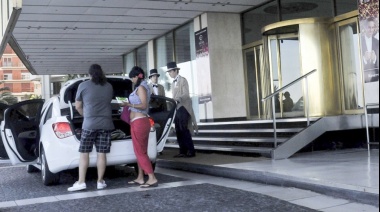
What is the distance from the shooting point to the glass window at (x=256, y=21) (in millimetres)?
12977

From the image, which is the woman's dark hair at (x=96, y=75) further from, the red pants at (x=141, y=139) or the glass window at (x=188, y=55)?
the glass window at (x=188, y=55)

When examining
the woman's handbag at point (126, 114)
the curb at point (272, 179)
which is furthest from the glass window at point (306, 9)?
the woman's handbag at point (126, 114)

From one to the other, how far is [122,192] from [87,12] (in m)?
8.53

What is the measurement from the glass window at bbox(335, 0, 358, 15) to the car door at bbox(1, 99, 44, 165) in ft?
23.9

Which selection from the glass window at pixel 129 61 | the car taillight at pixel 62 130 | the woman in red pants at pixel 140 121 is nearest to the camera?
the woman in red pants at pixel 140 121

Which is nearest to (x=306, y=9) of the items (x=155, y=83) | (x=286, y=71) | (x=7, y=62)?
(x=286, y=71)

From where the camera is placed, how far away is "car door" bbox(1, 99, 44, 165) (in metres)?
7.00

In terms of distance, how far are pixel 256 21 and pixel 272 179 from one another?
8524 millimetres

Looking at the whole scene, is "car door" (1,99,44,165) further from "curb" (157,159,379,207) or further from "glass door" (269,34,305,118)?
"glass door" (269,34,305,118)

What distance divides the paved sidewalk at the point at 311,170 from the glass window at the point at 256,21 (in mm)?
5620

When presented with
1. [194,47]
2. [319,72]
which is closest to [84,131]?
Answer: [319,72]

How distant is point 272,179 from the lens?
607 centimetres

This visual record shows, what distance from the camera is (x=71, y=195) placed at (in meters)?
5.93

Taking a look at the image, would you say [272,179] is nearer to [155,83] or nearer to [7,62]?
[155,83]
